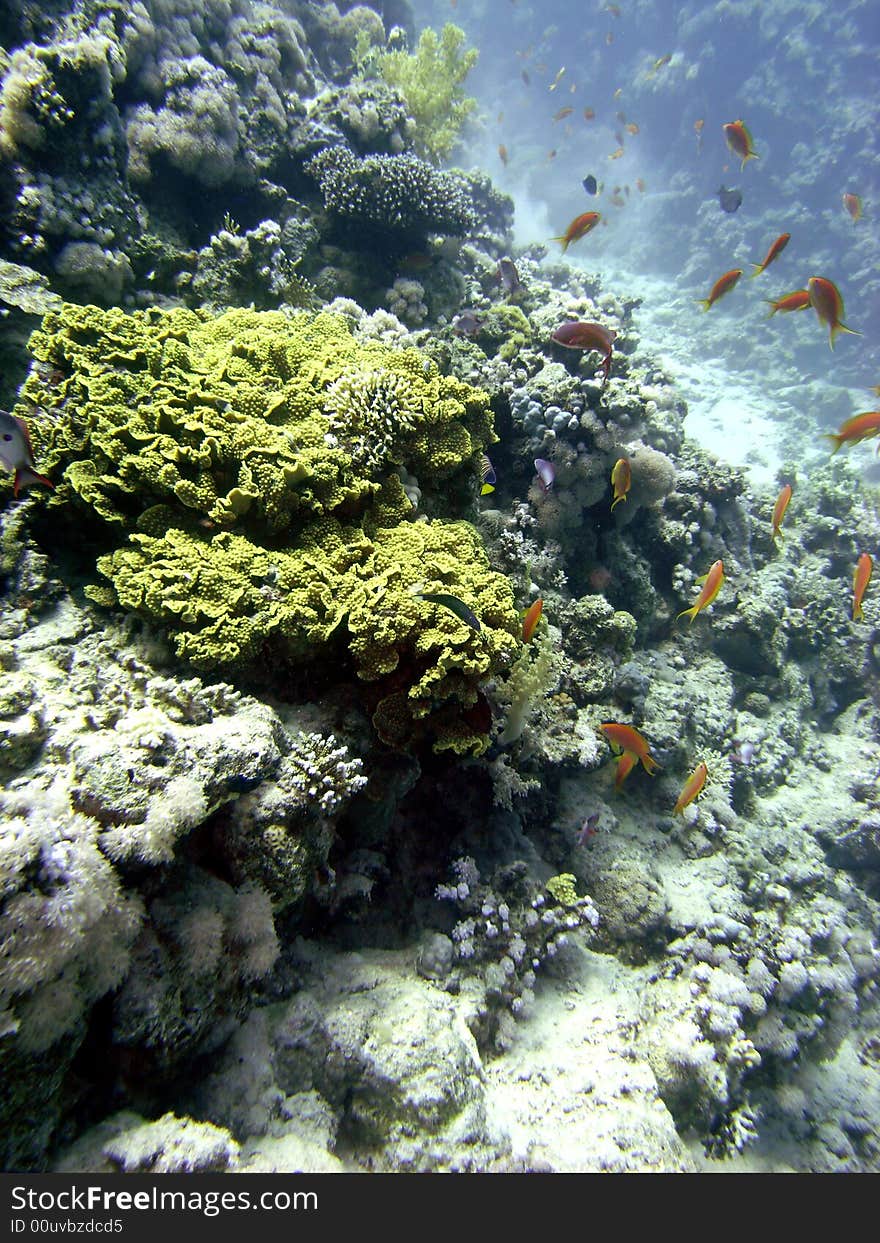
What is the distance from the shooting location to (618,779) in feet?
15.3

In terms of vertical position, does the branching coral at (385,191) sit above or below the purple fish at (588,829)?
above

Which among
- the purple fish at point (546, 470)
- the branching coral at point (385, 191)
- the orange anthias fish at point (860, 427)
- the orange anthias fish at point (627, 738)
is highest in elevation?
the branching coral at point (385, 191)

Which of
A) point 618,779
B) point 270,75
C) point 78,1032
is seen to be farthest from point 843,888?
point 270,75

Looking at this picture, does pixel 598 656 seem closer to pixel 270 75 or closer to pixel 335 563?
pixel 335 563

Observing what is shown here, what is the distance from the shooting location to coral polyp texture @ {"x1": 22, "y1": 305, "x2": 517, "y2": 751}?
2.98 metres

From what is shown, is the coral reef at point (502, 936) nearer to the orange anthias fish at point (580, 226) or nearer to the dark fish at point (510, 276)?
the orange anthias fish at point (580, 226)

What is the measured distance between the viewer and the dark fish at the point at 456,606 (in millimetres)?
2947

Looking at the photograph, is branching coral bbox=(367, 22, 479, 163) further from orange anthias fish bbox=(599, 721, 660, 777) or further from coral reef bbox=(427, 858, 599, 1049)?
coral reef bbox=(427, 858, 599, 1049)

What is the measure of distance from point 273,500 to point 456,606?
125cm

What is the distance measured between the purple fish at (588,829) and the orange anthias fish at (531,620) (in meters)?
1.67

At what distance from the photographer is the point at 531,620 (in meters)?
3.81

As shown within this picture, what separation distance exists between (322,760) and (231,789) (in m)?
0.48

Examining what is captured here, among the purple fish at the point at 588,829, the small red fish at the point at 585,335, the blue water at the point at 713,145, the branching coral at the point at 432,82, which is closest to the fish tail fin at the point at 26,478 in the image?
the small red fish at the point at 585,335

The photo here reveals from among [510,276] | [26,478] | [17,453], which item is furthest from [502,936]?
[510,276]
